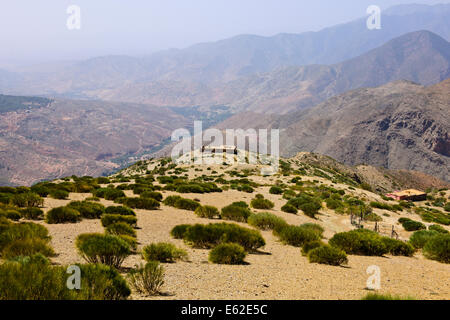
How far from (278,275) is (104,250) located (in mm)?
4220

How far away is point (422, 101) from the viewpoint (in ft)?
466

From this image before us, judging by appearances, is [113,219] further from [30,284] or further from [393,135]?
[393,135]

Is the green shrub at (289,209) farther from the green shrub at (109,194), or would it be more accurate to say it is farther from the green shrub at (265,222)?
the green shrub at (109,194)

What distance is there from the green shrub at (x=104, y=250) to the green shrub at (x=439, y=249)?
10.8 meters

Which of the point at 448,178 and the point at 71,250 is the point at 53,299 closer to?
the point at 71,250

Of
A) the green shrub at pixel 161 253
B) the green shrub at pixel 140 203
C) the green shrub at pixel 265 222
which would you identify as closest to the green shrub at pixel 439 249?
the green shrub at pixel 265 222

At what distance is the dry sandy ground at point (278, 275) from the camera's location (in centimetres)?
675

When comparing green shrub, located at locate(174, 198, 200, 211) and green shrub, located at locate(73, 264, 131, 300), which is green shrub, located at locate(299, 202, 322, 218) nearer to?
green shrub, located at locate(174, 198, 200, 211)

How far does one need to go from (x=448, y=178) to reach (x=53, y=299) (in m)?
128

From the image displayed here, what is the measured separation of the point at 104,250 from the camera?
759 cm

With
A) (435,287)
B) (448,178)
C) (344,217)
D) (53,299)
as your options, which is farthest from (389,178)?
(53,299)

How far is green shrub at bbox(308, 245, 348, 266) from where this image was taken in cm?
979

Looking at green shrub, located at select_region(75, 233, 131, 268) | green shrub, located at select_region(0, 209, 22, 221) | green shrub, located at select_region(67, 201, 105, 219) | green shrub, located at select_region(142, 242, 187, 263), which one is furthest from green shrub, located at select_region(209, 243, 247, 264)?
green shrub, located at select_region(0, 209, 22, 221)

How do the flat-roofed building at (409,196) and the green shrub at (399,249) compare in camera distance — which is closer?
the green shrub at (399,249)
